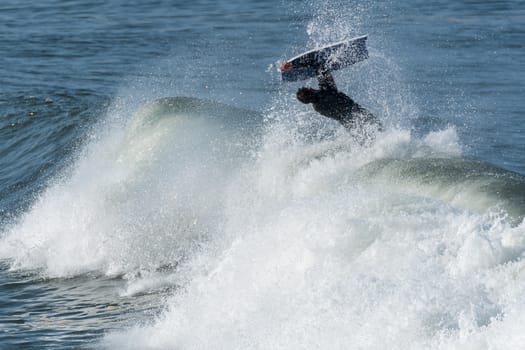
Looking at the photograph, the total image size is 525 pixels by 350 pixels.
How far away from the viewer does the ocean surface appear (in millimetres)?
8289

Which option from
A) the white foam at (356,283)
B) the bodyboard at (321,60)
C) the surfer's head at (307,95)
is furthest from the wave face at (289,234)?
the bodyboard at (321,60)

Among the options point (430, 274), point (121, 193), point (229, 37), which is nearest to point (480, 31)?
point (229, 37)

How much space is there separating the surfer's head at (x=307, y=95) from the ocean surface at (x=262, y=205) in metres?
0.99

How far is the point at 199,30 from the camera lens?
106 feet

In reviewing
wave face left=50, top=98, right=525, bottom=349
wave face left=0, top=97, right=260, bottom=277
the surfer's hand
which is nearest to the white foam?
→ wave face left=50, top=98, right=525, bottom=349

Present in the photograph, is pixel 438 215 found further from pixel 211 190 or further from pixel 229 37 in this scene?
pixel 229 37

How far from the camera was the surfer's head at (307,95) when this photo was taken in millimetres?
12898

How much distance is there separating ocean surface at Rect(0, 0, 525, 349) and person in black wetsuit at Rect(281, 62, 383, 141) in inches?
9.7

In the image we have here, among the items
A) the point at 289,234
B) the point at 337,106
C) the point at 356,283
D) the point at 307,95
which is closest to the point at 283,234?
the point at 289,234

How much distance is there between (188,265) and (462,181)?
3.46m

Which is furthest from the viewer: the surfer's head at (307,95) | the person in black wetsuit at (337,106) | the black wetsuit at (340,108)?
the black wetsuit at (340,108)

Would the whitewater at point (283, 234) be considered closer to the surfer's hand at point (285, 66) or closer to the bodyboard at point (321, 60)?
the bodyboard at point (321, 60)

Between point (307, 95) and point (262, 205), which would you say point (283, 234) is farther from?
point (307, 95)

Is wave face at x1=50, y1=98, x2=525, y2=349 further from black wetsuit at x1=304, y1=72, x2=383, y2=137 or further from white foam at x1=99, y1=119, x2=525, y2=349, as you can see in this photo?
black wetsuit at x1=304, y1=72, x2=383, y2=137
